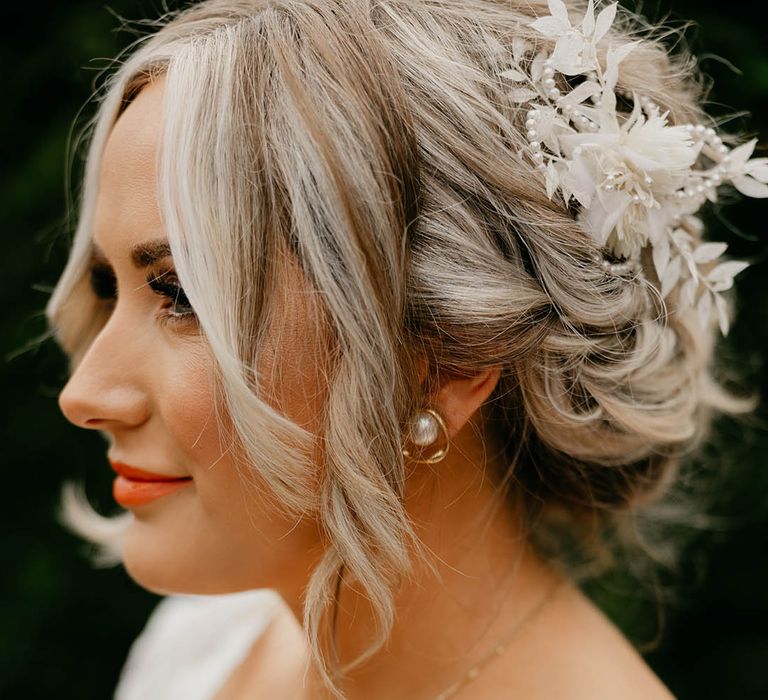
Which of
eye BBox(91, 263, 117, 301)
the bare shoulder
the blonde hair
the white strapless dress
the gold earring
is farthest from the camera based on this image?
the white strapless dress

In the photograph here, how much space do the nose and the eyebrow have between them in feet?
0.43

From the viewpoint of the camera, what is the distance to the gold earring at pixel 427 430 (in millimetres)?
1395

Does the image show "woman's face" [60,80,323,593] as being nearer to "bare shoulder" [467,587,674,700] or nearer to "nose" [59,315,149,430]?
"nose" [59,315,149,430]

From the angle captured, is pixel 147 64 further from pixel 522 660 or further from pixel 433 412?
Answer: pixel 522 660

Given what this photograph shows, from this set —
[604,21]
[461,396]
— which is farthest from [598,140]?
[461,396]

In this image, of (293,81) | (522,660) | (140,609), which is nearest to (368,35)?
(293,81)

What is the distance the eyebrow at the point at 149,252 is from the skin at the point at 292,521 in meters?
0.01

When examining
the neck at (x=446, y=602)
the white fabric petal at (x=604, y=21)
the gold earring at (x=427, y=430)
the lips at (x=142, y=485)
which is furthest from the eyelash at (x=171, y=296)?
the white fabric petal at (x=604, y=21)

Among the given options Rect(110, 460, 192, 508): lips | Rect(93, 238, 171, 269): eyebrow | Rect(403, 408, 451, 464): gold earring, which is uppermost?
Rect(93, 238, 171, 269): eyebrow

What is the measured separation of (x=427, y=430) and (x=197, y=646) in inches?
47.7

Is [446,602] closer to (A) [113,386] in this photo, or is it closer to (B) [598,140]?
(A) [113,386]

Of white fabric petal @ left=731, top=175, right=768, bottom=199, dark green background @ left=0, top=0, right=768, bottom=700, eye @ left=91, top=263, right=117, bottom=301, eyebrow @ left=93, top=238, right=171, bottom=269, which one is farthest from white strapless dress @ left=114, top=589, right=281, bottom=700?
white fabric petal @ left=731, top=175, right=768, bottom=199

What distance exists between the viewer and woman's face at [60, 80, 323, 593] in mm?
1359

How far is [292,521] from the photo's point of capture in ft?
4.70
